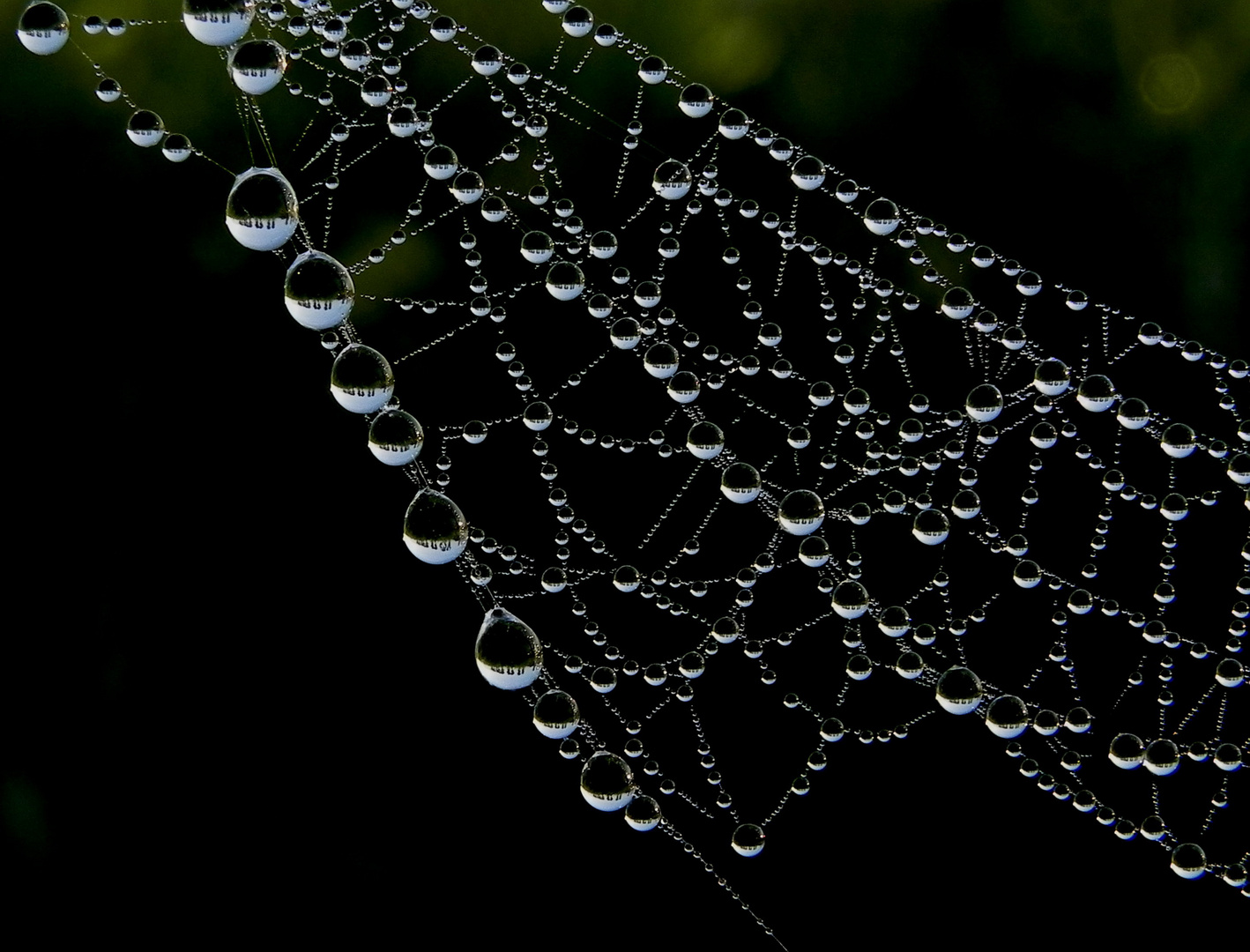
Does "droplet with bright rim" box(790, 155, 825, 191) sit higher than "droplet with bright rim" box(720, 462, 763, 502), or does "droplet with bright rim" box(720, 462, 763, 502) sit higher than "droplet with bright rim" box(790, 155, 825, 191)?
"droplet with bright rim" box(790, 155, 825, 191)

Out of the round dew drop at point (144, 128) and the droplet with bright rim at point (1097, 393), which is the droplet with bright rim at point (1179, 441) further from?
the round dew drop at point (144, 128)

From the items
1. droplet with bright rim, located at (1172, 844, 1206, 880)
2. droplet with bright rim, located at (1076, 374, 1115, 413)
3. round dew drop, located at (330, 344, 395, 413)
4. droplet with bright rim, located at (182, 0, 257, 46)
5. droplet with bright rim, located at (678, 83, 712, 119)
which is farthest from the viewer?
droplet with bright rim, located at (1172, 844, 1206, 880)

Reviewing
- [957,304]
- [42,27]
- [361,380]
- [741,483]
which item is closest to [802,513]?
[741,483]

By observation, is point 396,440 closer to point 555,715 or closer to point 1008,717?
point 555,715

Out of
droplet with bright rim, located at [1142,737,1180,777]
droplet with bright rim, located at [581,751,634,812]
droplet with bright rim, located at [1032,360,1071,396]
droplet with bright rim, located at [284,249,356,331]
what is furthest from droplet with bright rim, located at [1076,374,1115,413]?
droplet with bright rim, located at [284,249,356,331]

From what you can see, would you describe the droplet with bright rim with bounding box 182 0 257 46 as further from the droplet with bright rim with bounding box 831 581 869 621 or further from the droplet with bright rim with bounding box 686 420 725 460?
the droplet with bright rim with bounding box 831 581 869 621

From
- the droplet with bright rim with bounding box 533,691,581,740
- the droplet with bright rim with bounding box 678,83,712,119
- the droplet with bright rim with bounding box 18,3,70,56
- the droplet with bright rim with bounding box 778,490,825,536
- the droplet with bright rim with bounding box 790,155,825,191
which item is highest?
the droplet with bright rim with bounding box 790,155,825,191
